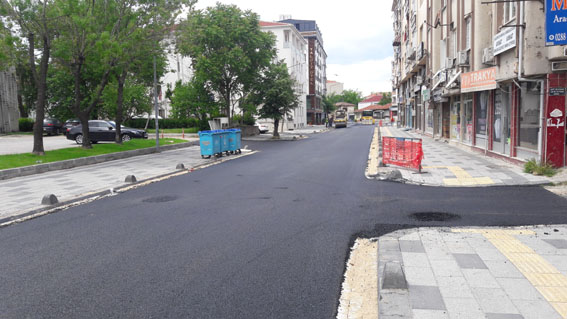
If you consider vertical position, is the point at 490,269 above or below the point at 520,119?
below

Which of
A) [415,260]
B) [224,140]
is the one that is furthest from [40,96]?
[415,260]

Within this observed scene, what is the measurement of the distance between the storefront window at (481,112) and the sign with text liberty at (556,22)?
7.45 meters

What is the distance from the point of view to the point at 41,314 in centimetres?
407

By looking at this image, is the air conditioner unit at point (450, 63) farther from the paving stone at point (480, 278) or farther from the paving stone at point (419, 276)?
the paving stone at point (419, 276)

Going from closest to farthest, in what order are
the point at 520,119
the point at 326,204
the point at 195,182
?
1. the point at 326,204
2. the point at 195,182
3. the point at 520,119

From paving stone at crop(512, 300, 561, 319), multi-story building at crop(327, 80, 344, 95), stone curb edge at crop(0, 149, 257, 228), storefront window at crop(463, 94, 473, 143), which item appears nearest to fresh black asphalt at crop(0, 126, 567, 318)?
stone curb edge at crop(0, 149, 257, 228)

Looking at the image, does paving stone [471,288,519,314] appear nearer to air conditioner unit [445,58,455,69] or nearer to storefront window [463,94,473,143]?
storefront window [463,94,473,143]

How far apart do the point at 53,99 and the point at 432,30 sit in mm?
37642

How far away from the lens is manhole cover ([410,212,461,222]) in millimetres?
7477

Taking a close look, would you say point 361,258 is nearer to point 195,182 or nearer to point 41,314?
point 41,314

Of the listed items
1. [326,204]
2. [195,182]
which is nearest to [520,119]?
[326,204]

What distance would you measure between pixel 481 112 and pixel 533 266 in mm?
15499

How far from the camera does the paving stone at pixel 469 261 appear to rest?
16.4ft

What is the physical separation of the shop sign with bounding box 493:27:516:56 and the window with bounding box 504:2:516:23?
1.80 feet
